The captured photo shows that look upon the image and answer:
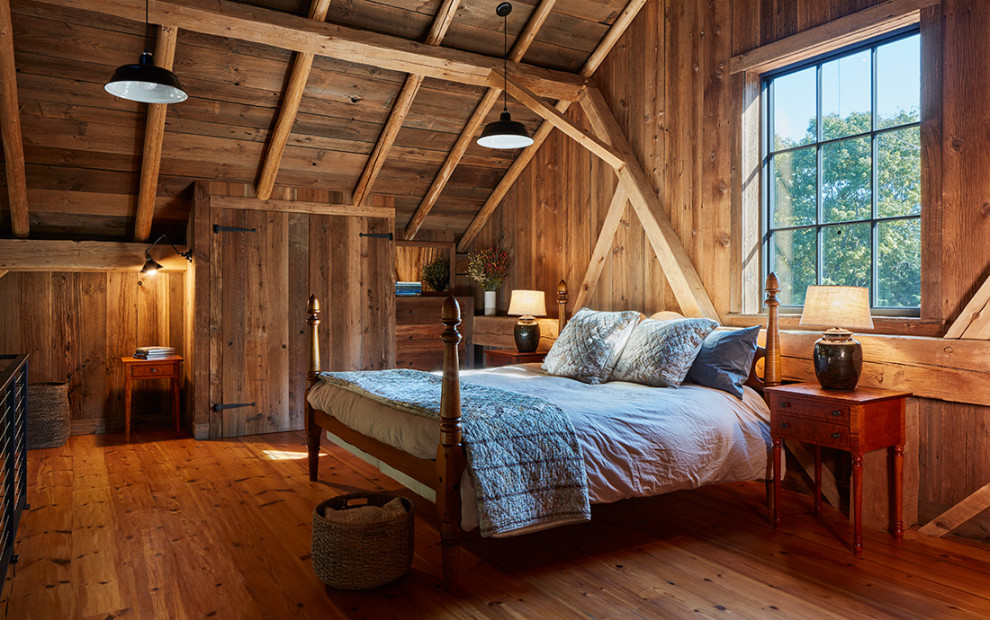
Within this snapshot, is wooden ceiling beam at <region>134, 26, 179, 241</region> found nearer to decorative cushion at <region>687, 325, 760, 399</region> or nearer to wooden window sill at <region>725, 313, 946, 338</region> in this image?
decorative cushion at <region>687, 325, 760, 399</region>

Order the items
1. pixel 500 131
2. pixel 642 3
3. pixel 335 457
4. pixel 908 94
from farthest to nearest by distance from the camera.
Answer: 1. pixel 642 3
2. pixel 335 457
3. pixel 500 131
4. pixel 908 94

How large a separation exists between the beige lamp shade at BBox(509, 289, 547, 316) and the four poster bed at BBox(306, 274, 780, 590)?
1.64m

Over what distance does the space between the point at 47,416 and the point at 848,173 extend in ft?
18.4

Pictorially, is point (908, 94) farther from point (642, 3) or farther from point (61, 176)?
point (61, 176)

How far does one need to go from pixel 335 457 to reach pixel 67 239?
290cm

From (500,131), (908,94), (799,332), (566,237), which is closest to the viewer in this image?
(908,94)

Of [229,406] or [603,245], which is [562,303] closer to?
[603,245]

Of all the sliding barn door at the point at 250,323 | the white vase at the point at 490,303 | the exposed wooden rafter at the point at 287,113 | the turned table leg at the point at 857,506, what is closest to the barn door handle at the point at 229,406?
the sliding barn door at the point at 250,323

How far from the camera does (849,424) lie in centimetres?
289

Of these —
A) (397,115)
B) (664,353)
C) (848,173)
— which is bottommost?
(664,353)

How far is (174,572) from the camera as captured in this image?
106 inches

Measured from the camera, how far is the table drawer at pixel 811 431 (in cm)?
292

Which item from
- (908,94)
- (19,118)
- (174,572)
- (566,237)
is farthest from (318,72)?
(908,94)

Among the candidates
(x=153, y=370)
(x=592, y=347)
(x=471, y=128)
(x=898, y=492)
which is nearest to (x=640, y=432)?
(x=592, y=347)
